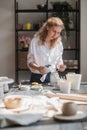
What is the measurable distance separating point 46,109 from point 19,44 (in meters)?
3.66

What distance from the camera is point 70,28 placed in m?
5.07

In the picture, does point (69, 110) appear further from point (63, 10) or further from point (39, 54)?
point (63, 10)

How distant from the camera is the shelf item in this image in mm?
5051

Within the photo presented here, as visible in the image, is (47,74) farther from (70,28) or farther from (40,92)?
(70,28)

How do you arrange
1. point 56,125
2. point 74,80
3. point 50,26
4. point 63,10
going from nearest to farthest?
point 56,125 < point 74,80 < point 50,26 < point 63,10

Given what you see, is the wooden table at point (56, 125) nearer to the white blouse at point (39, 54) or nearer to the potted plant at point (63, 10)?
the white blouse at point (39, 54)

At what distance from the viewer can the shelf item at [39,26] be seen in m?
5.05

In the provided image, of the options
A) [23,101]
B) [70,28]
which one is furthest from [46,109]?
[70,28]

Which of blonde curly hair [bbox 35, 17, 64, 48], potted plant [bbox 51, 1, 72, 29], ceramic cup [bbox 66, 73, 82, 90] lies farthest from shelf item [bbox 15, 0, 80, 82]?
ceramic cup [bbox 66, 73, 82, 90]

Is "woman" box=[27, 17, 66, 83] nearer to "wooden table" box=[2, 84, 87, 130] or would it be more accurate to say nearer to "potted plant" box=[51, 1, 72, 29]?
"wooden table" box=[2, 84, 87, 130]

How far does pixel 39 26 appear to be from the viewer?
201 inches

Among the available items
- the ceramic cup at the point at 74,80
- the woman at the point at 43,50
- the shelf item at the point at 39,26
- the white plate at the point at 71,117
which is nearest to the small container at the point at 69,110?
the white plate at the point at 71,117

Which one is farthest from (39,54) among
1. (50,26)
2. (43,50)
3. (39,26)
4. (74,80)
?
(39,26)

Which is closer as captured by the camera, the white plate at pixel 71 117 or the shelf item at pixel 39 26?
the white plate at pixel 71 117
